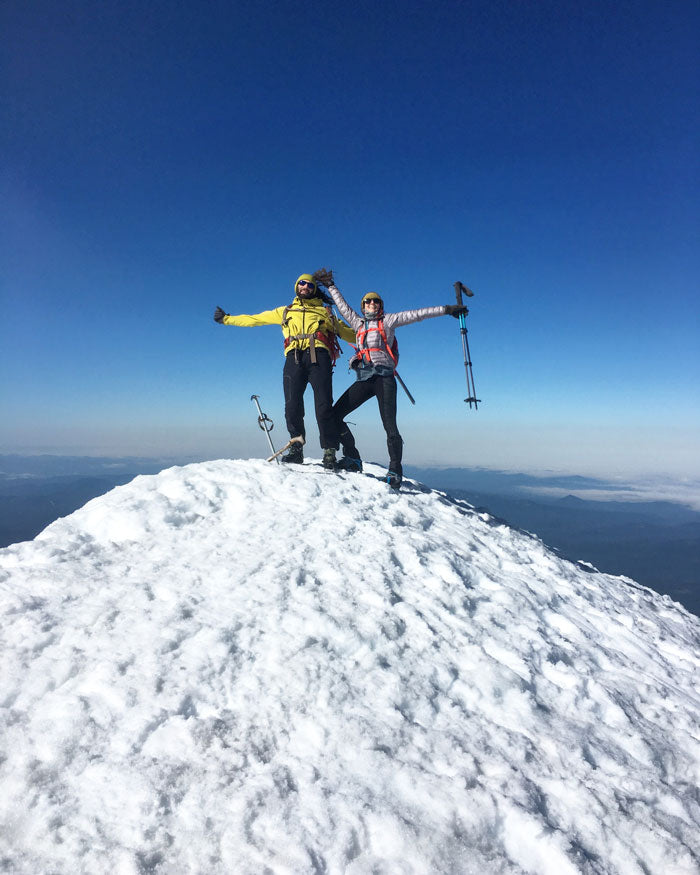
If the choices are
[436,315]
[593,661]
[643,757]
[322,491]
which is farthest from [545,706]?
[436,315]

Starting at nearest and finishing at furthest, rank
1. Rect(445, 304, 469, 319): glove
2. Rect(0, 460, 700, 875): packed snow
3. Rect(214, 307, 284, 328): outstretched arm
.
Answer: Rect(0, 460, 700, 875): packed snow < Rect(445, 304, 469, 319): glove < Rect(214, 307, 284, 328): outstretched arm

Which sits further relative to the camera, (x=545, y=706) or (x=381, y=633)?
(x=381, y=633)

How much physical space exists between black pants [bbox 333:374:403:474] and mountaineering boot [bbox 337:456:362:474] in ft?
2.65

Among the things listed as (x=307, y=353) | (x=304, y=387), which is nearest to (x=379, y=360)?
(x=307, y=353)

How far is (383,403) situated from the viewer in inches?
308

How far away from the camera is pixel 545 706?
3473mm

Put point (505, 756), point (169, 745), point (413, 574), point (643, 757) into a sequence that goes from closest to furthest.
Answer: point (169, 745) → point (505, 756) → point (643, 757) → point (413, 574)

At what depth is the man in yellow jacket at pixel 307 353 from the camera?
800 cm

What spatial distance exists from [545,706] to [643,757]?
0.74m

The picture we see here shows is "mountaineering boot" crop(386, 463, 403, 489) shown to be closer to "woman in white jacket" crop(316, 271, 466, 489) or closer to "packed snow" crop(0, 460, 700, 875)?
"woman in white jacket" crop(316, 271, 466, 489)

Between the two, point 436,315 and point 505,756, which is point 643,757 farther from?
point 436,315

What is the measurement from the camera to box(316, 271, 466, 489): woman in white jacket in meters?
7.80

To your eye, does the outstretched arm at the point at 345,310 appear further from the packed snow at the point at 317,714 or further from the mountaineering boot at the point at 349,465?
the packed snow at the point at 317,714

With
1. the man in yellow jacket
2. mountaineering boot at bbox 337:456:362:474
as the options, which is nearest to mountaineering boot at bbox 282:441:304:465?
the man in yellow jacket
